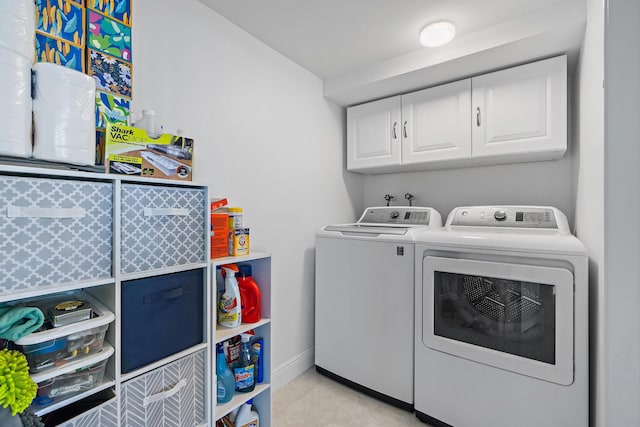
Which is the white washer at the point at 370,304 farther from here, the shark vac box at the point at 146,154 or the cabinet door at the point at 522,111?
the shark vac box at the point at 146,154

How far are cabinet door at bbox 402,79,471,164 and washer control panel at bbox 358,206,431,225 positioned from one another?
0.38 metres

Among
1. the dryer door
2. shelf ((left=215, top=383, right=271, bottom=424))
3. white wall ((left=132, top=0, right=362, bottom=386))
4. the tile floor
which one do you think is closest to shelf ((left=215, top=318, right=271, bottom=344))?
shelf ((left=215, top=383, right=271, bottom=424))

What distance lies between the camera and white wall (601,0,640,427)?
1033mm

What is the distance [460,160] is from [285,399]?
6.66 ft

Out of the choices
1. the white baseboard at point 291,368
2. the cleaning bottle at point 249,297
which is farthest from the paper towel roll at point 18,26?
the white baseboard at point 291,368

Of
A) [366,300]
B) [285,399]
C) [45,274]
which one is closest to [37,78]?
[45,274]

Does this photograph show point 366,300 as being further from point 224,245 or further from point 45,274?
point 45,274

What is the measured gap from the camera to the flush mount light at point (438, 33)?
69.2 inches

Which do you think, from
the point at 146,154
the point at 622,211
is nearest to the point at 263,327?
the point at 146,154

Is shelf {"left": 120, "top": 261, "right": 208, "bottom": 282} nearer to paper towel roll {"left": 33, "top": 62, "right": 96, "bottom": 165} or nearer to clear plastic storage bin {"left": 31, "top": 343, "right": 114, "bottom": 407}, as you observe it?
clear plastic storage bin {"left": 31, "top": 343, "right": 114, "bottom": 407}

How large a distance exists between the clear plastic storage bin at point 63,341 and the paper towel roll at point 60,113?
19.3 inches

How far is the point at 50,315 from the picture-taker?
3.05 feet

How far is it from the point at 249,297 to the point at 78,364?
77cm

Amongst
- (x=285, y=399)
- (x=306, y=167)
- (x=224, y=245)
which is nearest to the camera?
(x=224, y=245)
